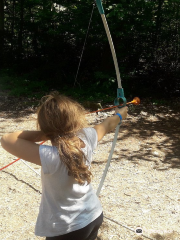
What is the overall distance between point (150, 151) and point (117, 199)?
1.68 metres

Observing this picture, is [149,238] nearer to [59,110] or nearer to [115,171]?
[115,171]

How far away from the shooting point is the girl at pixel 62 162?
125 cm

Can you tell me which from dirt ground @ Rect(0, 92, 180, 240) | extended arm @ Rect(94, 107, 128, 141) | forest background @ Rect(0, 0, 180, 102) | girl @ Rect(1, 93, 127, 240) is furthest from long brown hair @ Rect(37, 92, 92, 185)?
forest background @ Rect(0, 0, 180, 102)

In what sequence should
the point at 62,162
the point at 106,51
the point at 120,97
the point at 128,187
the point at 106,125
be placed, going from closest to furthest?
the point at 62,162, the point at 106,125, the point at 120,97, the point at 128,187, the point at 106,51

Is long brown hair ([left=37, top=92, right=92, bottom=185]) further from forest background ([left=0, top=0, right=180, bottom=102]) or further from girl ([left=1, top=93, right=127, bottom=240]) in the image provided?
forest background ([left=0, top=0, right=180, bottom=102])

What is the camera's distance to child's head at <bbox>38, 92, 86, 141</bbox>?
1253mm

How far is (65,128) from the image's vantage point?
1.28 m

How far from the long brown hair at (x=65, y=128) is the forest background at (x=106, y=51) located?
614 centimetres

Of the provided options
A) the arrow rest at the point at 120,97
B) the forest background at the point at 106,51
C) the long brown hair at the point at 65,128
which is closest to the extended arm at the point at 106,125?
the long brown hair at the point at 65,128

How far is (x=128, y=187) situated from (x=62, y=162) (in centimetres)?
250

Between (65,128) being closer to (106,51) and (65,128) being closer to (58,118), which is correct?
(58,118)

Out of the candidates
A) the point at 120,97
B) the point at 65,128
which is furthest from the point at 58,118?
the point at 120,97

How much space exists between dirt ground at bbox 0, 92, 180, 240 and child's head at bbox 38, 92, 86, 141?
169 centimetres

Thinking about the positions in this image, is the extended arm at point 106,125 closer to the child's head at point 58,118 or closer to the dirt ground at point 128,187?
the child's head at point 58,118
